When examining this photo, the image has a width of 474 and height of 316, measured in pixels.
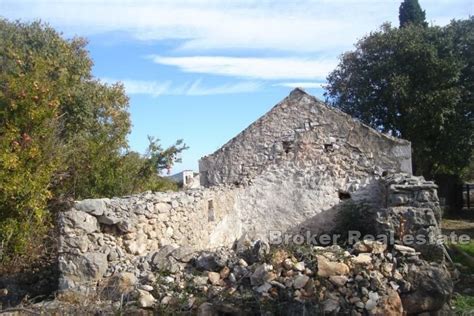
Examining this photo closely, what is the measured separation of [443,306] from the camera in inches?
266

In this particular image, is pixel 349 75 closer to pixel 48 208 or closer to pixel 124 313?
pixel 48 208

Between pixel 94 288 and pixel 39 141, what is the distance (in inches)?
158

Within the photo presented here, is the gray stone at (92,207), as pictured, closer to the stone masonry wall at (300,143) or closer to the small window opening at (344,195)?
the stone masonry wall at (300,143)

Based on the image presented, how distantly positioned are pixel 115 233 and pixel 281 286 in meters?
2.60

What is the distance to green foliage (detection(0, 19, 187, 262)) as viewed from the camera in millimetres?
8891

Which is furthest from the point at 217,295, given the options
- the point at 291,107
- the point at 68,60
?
the point at 68,60

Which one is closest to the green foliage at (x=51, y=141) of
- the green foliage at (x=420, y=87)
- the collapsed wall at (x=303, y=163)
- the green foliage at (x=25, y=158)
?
the green foliage at (x=25, y=158)

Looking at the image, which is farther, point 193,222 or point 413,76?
point 413,76

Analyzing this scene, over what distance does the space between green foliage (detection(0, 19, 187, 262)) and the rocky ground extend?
2.72 m

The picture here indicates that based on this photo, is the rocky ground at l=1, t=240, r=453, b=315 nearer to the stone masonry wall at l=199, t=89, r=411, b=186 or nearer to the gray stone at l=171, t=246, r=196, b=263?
the gray stone at l=171, t=246, r=196, b=263

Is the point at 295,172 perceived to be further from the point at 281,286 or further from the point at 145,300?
the point at 145,300

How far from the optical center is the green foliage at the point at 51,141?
29.2ft

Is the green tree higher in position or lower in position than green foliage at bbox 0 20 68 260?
higher

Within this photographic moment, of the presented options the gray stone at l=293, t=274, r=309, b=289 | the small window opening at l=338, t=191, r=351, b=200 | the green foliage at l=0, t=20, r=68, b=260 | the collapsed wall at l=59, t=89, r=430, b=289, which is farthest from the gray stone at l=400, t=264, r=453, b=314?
the green foliage at l=0, t=20, r=68, b=260
